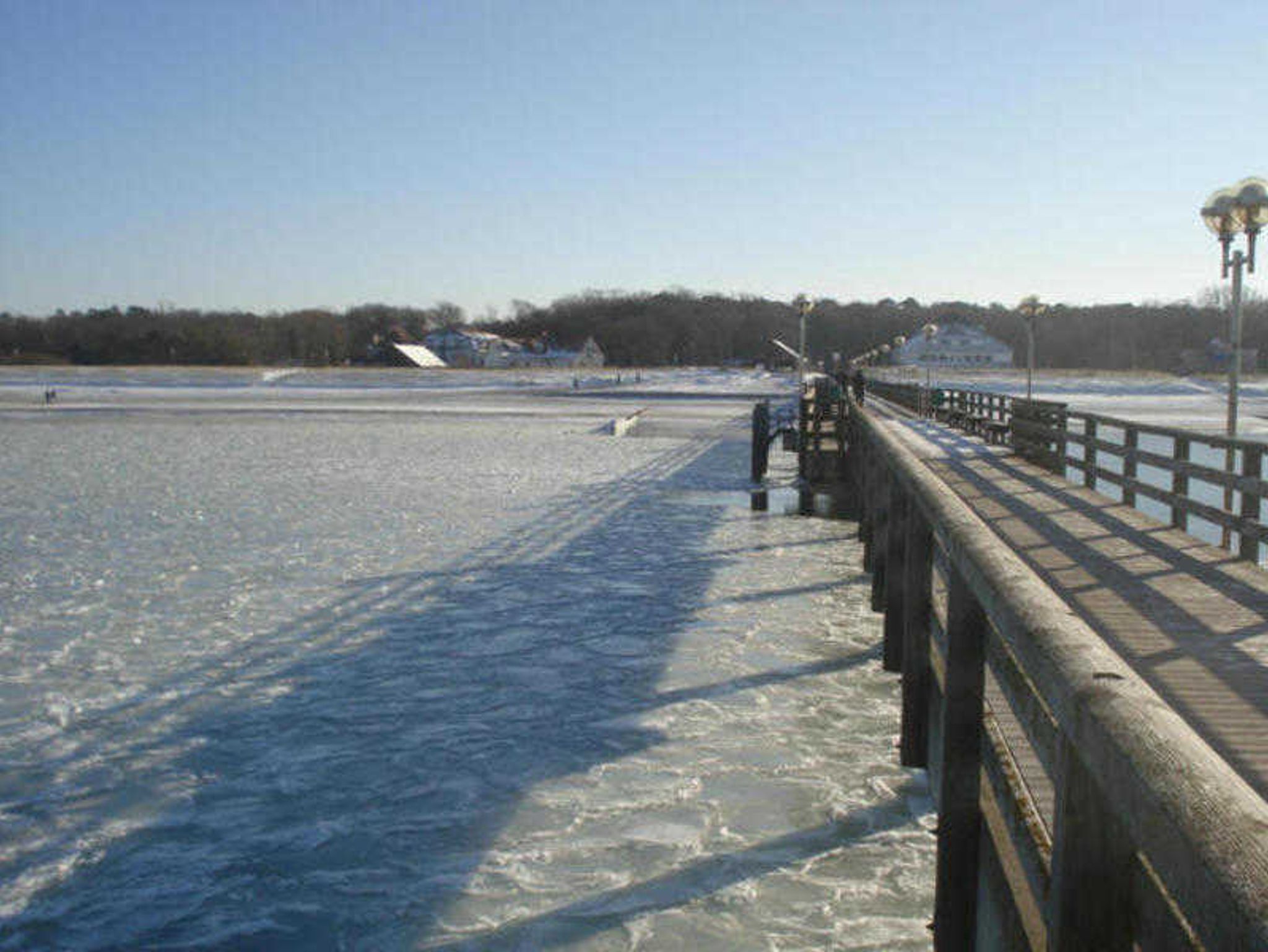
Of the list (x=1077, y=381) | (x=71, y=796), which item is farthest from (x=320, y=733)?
(x=1077, y=381)

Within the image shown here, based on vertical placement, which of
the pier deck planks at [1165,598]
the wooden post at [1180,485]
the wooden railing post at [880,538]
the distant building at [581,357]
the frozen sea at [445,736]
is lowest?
the frozen sea at [445,736]

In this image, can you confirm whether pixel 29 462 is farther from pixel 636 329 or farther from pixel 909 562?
pixel 636 329

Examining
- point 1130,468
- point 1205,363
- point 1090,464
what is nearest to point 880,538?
point 1090,464

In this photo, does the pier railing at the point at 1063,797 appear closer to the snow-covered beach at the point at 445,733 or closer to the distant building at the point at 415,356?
the snow-covered beach at the point at 445,733

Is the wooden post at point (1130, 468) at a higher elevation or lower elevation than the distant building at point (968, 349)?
lower

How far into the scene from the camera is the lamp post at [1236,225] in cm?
1295

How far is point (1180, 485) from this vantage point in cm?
1167

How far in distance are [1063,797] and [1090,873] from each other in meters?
0.20

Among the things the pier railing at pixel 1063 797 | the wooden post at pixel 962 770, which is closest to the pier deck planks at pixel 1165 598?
the pier railing at pixel 1063 797

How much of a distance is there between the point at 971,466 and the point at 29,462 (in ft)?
76.2

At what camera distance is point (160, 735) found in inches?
334

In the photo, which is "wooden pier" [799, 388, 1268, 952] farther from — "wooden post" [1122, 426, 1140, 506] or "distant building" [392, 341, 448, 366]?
"distant building" [392, 341, 448, 366]

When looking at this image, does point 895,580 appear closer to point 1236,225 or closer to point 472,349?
point 1236,225

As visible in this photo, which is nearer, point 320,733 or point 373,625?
point 320,733
